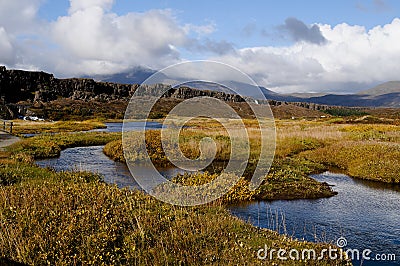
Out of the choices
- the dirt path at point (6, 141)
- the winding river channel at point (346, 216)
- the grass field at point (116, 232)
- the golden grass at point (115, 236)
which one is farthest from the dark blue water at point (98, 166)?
the golden grass at point (115, 236)

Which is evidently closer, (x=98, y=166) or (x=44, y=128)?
(x=98, y=166)

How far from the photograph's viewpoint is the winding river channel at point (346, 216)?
11.8 meters

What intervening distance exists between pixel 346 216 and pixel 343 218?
0.36 metres

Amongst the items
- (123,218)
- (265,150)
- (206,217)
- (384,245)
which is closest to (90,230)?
(123,218)

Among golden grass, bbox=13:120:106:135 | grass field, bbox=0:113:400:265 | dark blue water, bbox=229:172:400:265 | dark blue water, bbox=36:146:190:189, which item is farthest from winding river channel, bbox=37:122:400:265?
golden grass, bbox=13:120:106:135

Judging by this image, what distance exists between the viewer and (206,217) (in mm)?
11219

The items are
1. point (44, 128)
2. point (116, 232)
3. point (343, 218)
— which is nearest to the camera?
point (116, 232)

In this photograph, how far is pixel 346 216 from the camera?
14500mm

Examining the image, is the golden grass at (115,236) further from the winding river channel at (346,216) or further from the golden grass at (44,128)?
the golden grass at (44,128)

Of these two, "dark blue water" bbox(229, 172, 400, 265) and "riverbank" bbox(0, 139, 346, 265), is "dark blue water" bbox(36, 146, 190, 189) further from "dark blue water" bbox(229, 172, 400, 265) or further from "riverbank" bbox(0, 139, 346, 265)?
"riverbank" bbox(0, 139, 346, 265)

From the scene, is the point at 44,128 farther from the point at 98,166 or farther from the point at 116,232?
the point at 116,232

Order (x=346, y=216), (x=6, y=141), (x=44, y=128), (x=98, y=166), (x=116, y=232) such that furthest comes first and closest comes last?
1. (x=44, y=128)
2. (x=6, y=141)
3. (x=98, y=166)
4. (x=346, y=216)
5. (x=116, y=232)

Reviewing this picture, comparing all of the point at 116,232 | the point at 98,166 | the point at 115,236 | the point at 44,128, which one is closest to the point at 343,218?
the point at 116,232

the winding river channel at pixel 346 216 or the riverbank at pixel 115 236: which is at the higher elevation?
the riverbank at pixel 115 236
